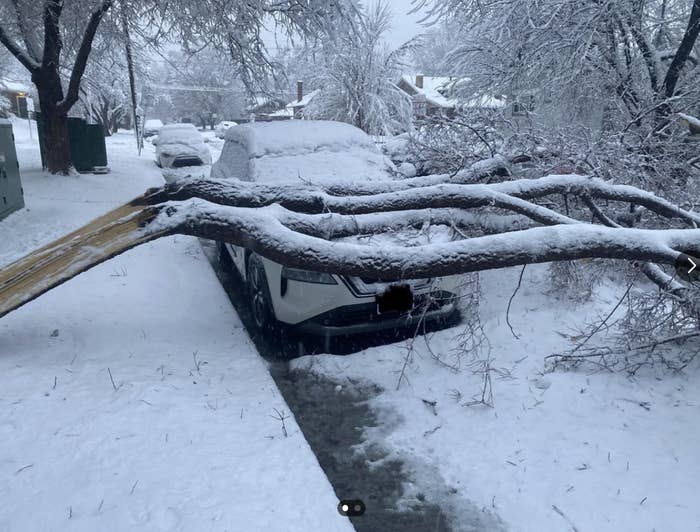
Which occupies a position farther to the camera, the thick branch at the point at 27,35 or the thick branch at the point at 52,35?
the thick branch at the point at 52,35

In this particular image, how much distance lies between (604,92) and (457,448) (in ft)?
28.6

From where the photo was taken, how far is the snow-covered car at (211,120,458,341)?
465 centimetres

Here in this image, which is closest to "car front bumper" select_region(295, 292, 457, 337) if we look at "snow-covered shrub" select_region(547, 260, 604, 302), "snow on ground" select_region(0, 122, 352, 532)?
"snow on ground" select_region(0, 122, 352, 532)

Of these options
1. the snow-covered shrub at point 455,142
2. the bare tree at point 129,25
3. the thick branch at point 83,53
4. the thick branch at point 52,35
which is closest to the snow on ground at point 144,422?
the snow-covered shrub at point 455,142

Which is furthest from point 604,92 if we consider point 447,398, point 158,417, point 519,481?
point 158,417

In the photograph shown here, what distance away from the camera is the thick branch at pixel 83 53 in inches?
439

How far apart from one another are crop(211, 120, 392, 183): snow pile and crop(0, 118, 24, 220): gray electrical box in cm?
418

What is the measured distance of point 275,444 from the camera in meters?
3.38

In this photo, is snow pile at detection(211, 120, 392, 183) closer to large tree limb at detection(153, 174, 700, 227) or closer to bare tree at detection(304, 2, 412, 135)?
large tree limb at detection(153, 174, 700, 227)

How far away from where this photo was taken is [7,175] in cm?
919

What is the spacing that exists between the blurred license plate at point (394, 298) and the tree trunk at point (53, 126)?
11.9 meters

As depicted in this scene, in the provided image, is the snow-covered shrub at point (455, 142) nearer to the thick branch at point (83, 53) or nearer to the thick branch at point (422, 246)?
the thick branch at point (422, 246)

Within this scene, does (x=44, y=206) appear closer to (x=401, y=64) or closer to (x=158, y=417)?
(x=158, y=417)

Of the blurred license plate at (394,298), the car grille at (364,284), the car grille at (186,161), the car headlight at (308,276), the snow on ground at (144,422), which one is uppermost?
the car headlight at (308,276)
